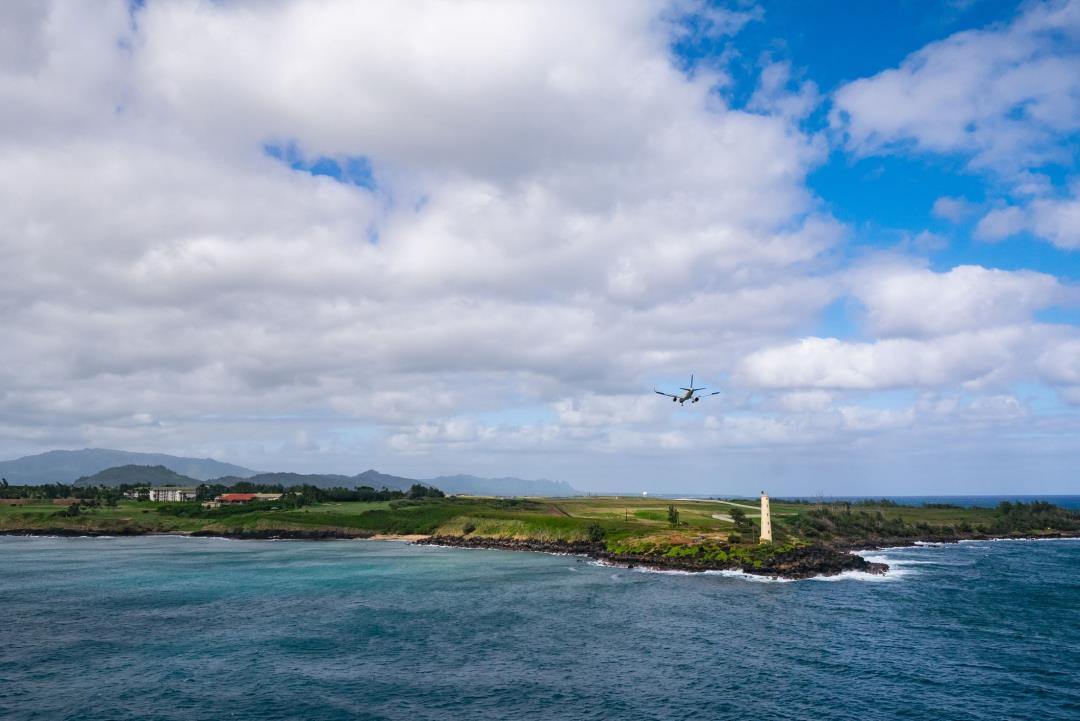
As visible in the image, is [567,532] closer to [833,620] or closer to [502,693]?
[833,620]

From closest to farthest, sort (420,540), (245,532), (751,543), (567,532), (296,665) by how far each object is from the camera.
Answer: (296,665) < (751,543) < (567,532) < (420,540) < (245,532)

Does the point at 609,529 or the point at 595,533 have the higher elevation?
the point at 609,529

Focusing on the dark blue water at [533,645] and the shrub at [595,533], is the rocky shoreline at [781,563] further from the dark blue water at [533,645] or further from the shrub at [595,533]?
the shrub at [595,533]

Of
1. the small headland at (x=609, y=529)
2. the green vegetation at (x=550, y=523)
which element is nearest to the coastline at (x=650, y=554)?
the small headland at (x=609, y=529)

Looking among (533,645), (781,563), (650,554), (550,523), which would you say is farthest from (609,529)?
(533,645)

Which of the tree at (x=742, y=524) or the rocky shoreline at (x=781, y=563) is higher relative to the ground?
the tree at (x=742, y=524)

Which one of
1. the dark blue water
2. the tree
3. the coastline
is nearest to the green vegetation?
the tree

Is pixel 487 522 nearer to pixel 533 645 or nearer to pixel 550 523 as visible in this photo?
pixel 550 523

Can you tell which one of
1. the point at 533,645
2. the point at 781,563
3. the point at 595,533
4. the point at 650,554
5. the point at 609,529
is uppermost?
the point at 609,529

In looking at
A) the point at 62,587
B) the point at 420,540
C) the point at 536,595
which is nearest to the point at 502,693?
the point at 536,595
